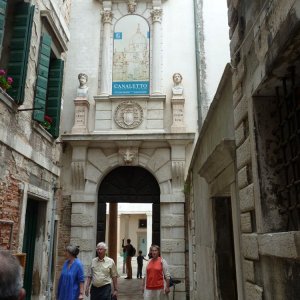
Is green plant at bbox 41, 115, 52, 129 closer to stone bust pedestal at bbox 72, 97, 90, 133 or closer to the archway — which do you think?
stone bust pedestal at bbox 72, 97, 90, 133

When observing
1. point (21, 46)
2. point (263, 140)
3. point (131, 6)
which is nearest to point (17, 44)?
point (21, 46)

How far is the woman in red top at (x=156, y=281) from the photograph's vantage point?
5.90 meters

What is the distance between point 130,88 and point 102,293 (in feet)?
20.7

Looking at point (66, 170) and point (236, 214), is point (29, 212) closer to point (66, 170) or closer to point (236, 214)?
point (66, 170)

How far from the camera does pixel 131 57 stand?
425 inches

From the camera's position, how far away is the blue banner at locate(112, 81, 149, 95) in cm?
1044

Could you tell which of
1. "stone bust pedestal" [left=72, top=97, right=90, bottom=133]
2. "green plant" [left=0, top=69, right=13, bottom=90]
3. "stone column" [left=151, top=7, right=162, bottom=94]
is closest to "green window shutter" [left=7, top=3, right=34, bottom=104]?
"green plant" [left=0, top=69, right=13, bottom=90]

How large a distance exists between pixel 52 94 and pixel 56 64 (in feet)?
2.62

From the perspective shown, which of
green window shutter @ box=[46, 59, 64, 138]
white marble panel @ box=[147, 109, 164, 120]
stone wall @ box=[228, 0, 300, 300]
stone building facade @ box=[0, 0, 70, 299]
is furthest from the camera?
white marble panel @ box=[147, 109, 164, 120]

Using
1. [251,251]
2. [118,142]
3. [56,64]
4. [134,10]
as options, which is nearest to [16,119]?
[56,64]

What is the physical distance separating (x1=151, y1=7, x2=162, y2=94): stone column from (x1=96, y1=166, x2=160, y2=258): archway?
2.35m

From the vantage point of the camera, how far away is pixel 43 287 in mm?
8195

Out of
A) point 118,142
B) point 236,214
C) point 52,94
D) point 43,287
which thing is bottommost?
point 43,287

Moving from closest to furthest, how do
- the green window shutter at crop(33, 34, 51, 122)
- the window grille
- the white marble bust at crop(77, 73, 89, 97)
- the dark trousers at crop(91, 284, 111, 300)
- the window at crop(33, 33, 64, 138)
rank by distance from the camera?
the window grille, the dark trousers at crop(91, 284, 111, 300), the green window shutter at crop(33, 34, 51, 122), the window at crop(33, 33, 64, 138), the white marble bust at crop(77, 73, 89, 97)
